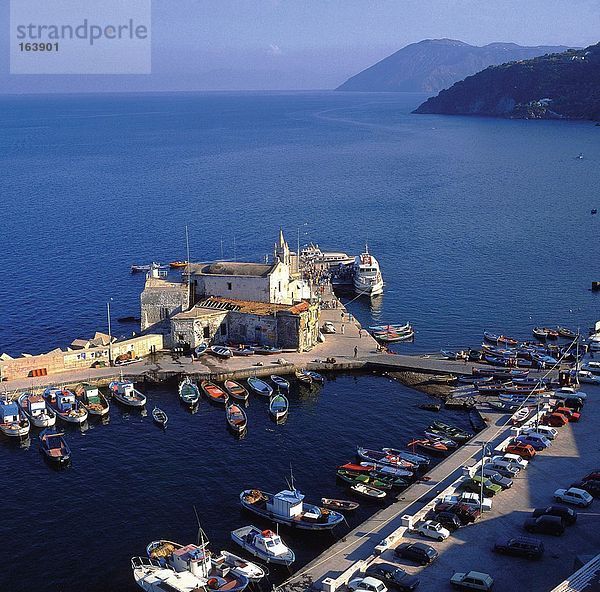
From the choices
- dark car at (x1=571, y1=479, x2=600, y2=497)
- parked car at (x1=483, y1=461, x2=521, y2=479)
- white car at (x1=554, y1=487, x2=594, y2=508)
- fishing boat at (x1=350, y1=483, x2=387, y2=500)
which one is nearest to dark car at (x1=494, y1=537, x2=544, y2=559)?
white car at (x1=554, y1=487, x2=594, y2=508)

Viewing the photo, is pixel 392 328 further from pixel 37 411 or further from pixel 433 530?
pixel 433 530

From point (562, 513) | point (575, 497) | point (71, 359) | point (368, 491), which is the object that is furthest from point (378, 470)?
point (71, 359)

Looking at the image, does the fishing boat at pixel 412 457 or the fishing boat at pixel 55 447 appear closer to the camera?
the fishing boat at pixel 412 457

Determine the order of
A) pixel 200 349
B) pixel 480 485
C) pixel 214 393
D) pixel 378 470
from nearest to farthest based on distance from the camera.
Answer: pixel 480 485 → pixel 378 470 → pixel 214 393 → pixel 200 349

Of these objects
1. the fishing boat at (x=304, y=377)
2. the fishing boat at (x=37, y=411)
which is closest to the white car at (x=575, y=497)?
the fishing boat at (x=304, y=377)

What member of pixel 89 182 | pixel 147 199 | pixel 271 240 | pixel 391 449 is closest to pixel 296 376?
pixel 391 449

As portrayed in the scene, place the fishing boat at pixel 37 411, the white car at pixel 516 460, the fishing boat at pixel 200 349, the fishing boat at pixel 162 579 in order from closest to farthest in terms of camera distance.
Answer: the fishing boat at pixel 162 579 → the white car at pixel 516 460 → the fishing boat at pixel 37 411 → the fishing boat at pixel 200 349

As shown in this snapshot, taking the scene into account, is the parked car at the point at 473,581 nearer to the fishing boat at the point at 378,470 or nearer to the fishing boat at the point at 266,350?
the fishing boat at the point at 378,470

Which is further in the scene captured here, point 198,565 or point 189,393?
point 189,393
